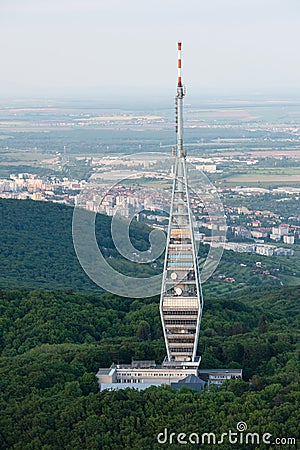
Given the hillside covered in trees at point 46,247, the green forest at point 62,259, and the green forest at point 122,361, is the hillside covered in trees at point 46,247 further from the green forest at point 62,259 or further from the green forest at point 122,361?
the green forest at point 122,361

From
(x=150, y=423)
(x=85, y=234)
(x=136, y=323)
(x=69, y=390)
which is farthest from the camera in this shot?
(x=85, y=234)

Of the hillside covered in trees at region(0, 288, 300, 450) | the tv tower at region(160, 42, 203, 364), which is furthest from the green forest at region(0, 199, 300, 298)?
the tv tower at region(160, 42, 203, 364)

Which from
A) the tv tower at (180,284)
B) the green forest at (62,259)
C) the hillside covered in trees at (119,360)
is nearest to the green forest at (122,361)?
the hillside covered in trees at (119,360)

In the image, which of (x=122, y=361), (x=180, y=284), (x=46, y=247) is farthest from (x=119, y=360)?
(x=46, y=247)

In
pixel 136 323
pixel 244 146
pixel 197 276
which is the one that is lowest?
pixel 244 146

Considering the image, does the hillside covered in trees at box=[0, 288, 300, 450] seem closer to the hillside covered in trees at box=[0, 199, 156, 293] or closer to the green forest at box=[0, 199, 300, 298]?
the green forest at box=[0, 199, 300, 298]

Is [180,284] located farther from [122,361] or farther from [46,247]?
[46,247]

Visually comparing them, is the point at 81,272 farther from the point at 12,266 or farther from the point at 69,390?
the point at 69,390

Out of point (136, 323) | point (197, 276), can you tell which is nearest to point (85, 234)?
point (136, 323)
